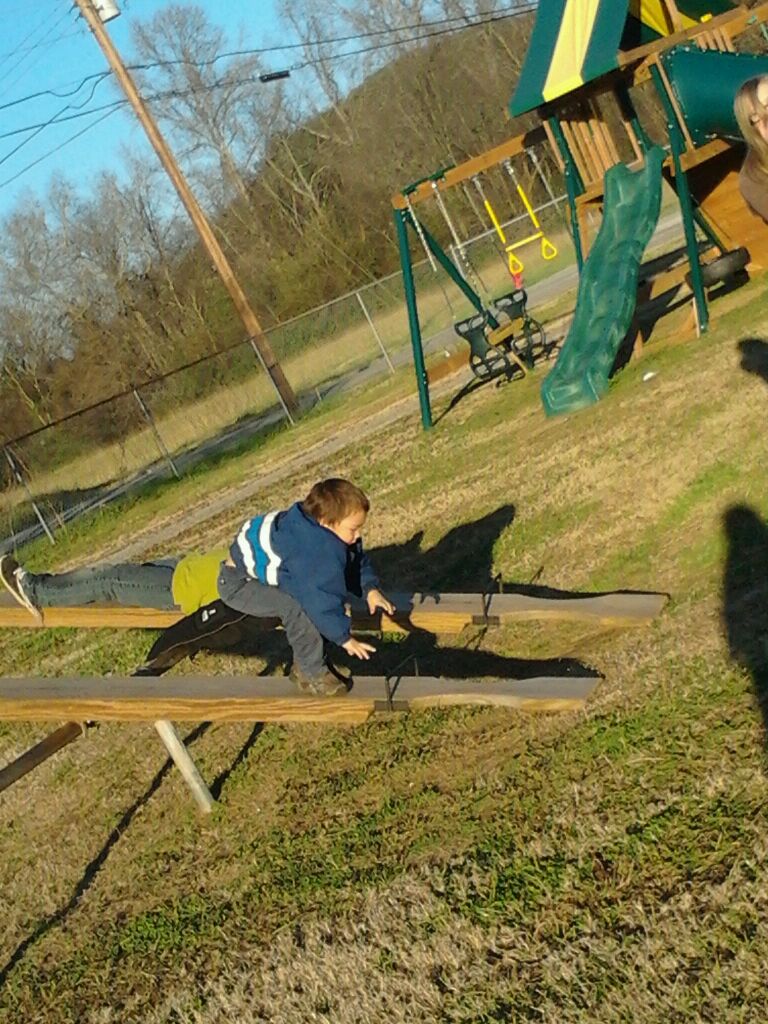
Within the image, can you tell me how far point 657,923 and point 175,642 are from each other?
12.7 feet

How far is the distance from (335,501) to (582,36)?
9703 millimetres

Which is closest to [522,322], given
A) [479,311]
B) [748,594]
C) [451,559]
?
[479,311]

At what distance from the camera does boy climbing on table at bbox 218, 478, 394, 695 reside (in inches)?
223

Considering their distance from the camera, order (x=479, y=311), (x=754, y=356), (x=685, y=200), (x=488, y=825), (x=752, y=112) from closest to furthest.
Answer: (x=488, y=825) → (x=752, y=112) → (x=754, y=356) → (x=685, y=200) → (x=479, y=311)

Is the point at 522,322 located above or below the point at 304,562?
below

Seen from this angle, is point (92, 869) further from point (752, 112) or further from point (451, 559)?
point (752, 112)

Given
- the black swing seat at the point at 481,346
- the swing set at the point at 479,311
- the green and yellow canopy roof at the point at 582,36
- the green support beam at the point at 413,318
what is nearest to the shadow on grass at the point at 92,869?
the green support beam at the point at 413,318

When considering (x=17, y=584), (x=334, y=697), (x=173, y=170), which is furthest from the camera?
(x=173, y=170)

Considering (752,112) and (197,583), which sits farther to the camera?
(197,583)

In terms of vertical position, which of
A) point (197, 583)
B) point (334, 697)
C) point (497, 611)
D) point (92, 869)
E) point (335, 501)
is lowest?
point (92, 869)

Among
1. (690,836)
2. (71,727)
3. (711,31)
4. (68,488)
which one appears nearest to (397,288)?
(68,488)

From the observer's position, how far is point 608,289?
12695 millimetres

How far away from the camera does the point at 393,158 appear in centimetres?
5606

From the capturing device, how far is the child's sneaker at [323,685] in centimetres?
565
